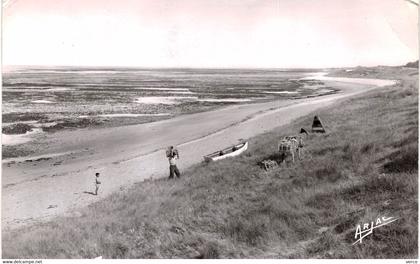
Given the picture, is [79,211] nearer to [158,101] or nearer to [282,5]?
[282,5]

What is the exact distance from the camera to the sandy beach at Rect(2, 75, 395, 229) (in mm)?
14156

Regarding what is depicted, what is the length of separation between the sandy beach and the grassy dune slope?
1.89 m

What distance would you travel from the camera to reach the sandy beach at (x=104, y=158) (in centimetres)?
1416

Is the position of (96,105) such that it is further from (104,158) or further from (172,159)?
(172,159)

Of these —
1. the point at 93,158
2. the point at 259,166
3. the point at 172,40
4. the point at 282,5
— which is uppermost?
the point at 282,5

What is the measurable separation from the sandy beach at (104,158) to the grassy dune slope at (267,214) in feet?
6.20

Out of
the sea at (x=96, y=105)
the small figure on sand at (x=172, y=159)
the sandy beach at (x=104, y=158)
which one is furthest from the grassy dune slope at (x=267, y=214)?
the sea at (x=96, y=105)

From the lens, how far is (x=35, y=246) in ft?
31.1

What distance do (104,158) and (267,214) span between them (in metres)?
12.8

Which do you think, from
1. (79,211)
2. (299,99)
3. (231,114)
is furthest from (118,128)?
(299,99)

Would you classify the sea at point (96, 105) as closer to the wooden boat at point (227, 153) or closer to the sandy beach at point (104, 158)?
the sandy beach at point (104, 158)

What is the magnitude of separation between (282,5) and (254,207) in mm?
6057

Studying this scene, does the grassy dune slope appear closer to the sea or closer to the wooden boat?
the wooden boat

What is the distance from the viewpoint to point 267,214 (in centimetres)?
892
